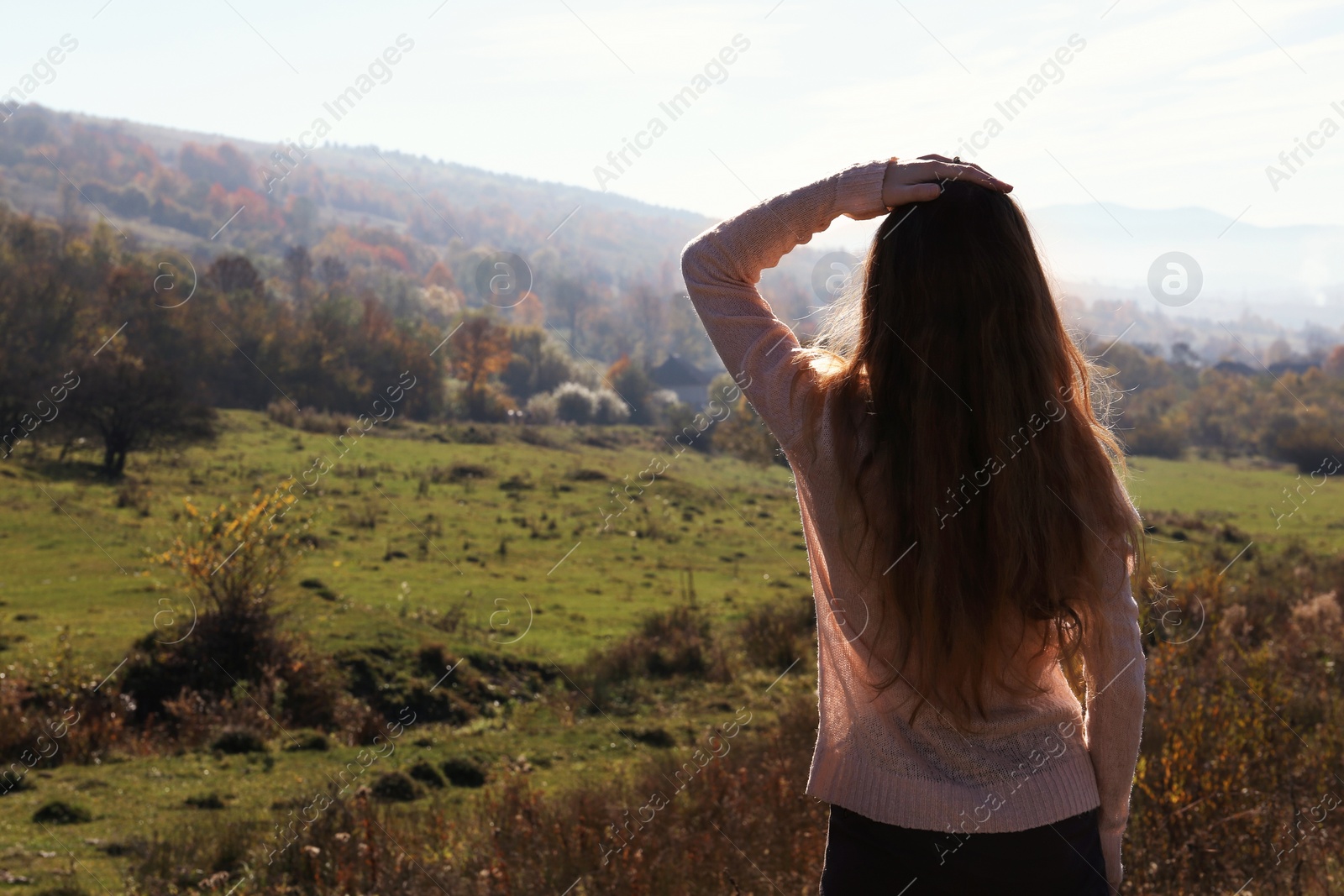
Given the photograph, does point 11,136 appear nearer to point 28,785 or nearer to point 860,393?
point 28,785

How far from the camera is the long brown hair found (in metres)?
1.74

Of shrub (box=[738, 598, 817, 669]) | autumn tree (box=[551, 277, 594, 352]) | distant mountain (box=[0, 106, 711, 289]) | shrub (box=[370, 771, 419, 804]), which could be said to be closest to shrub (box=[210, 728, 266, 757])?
shrub (box=[370, 771, 419, 804])

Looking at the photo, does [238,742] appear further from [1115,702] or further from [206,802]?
[1115,702]

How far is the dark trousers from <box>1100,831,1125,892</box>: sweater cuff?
0.05 meters

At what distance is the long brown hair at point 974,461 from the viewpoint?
68.5 inches

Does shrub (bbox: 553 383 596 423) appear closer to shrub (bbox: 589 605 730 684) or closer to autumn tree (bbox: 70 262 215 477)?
autumn tree (bbox: 70 262 215 477)

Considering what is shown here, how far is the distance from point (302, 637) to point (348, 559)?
32.2 ft

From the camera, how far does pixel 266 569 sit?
14.1 metres

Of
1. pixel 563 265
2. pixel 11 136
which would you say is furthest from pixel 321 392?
pixel 11 136

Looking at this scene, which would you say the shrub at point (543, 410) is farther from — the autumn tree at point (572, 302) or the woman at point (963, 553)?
the woman at point (963, 553)

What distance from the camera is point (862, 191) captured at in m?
1.92

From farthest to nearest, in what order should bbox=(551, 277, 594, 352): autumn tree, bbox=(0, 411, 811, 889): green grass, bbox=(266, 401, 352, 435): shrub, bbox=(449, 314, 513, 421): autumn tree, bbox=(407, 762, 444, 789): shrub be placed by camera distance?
bbox=(551, 277, 594, 352): autumn tree
bbox=(449, 314, 513, 421): autumn tree
bbox=(266, 401, 352, 435): shrub
bbox=(407, 762, 444, 789): shrub
bbox=(0, 411, 811, 889): green grass

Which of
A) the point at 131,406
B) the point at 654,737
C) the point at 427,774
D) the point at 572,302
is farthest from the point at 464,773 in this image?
the point at 572,302

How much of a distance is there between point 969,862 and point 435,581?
21.8 meters
